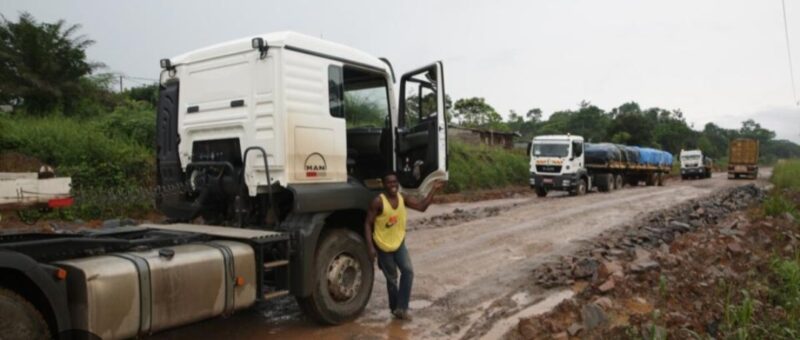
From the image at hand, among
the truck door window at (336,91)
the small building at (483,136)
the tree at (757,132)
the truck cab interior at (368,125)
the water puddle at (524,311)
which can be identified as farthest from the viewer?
the tree at (757,132)

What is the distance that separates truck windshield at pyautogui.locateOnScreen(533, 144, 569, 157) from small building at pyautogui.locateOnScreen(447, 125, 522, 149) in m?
7.95

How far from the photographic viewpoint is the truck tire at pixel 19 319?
3256 millimetres

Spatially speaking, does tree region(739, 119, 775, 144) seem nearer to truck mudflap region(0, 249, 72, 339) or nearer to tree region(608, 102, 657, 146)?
tree region(608, 102, 657, 146)

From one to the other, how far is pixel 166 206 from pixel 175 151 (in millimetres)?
561

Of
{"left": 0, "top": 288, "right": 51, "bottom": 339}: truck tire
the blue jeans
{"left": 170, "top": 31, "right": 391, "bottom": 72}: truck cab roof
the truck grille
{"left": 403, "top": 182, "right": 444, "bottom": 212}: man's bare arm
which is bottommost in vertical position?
the blue jeans

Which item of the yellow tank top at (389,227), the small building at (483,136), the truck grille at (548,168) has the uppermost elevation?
the small building at (483,136)

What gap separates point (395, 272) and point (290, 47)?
8.08 ft

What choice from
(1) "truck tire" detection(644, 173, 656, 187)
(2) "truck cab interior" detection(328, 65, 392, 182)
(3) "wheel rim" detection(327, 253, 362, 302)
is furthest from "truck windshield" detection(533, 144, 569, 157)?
(3) "wheel rim" detection(327, 253, 362, 302)

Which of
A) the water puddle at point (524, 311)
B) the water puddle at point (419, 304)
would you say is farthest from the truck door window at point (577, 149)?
the water puddle at point (419, 304)

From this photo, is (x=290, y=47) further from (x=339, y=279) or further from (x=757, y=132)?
(x=757, y=132)

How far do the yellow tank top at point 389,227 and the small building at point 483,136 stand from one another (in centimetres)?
2625

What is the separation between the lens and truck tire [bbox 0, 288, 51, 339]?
10.7 feet

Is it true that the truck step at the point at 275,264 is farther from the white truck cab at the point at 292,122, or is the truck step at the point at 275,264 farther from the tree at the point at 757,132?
the tree at the point at 757,132

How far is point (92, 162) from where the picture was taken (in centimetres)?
1478
